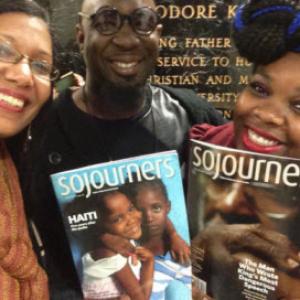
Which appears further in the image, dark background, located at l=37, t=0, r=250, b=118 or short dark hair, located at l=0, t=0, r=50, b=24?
dark background, located at l=37, t=0, r=250, b=118

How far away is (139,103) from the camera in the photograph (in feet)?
3.12

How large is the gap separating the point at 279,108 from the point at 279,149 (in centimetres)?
6

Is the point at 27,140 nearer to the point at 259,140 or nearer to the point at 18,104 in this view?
the point at 18,104

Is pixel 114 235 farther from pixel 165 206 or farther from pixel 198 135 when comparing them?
pixel 198 135

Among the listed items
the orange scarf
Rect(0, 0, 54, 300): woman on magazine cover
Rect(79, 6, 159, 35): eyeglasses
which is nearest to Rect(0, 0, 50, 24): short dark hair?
Rect(0, 0, 54, 300): woman on magazine cover

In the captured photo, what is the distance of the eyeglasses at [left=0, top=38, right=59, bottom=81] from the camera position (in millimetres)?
726

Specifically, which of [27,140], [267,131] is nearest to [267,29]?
[267,131]

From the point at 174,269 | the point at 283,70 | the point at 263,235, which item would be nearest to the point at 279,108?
the point at 283,70

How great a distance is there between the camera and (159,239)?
71 cm

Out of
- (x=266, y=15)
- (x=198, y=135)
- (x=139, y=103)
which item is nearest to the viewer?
(x=266, y=15)

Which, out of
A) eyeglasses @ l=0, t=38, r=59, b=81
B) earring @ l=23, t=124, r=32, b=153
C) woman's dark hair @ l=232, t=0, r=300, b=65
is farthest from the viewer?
earring @ l=23, t=124, r=32, b=153

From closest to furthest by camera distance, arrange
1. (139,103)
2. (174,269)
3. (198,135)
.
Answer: (174,269)
(198,135)
(139,103)

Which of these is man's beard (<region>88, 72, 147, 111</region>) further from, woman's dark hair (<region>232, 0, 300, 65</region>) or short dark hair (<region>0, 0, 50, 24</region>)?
woman's dark hair (<region>232, 0, 300, 65</region>)

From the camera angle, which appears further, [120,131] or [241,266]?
[120,131]
